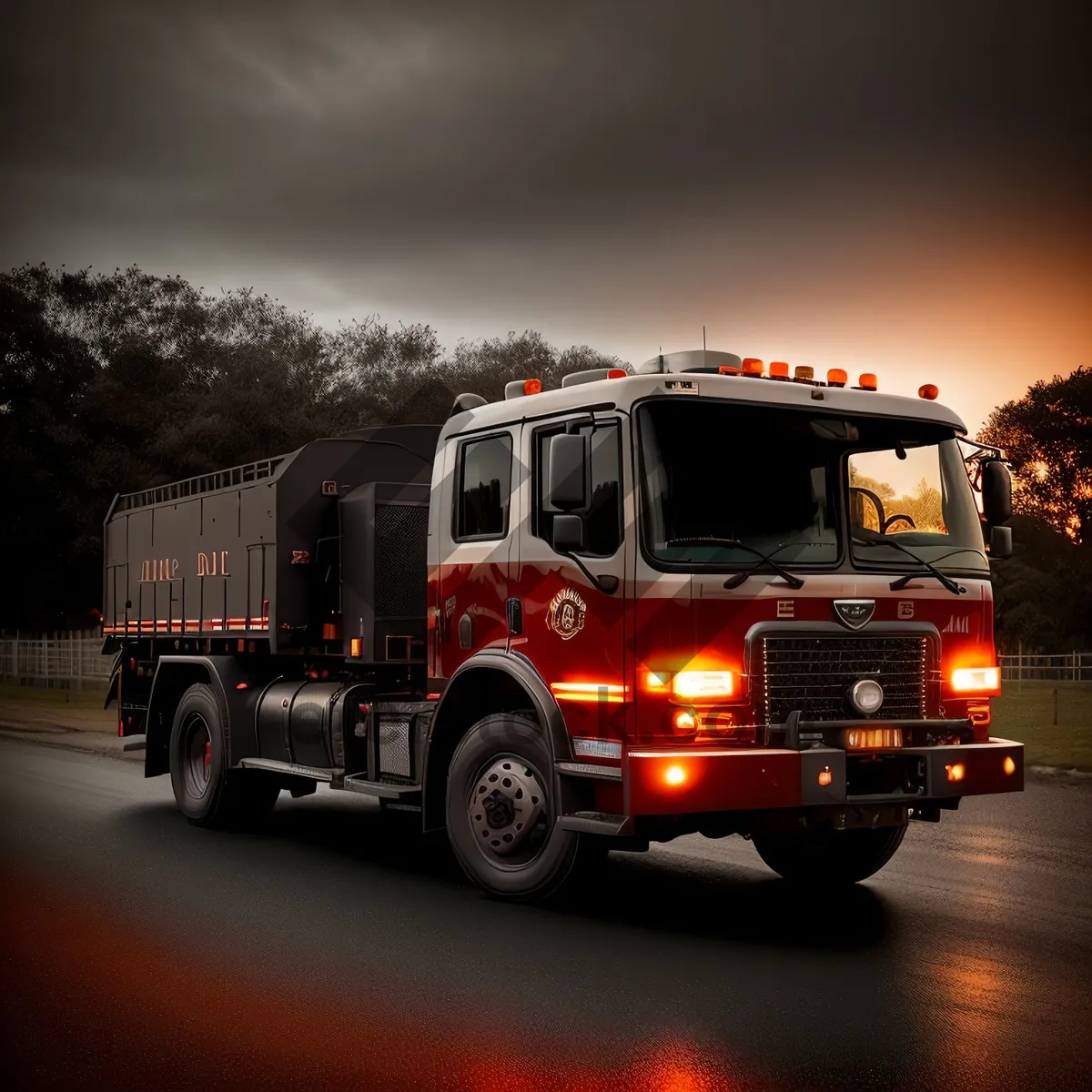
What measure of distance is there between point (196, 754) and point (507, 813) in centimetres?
499

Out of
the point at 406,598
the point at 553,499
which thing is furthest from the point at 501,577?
the point at 406,598

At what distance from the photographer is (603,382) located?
7496 mm

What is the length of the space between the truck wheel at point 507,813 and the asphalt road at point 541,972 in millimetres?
233

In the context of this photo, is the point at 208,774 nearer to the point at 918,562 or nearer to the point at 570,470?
the point at 570,470

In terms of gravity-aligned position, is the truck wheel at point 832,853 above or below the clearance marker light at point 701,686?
below

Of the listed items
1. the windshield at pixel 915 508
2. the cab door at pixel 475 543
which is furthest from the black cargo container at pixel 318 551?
the windshield at pixel 915 508

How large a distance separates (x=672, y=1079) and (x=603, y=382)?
3811mm

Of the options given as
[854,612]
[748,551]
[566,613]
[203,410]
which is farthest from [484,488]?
[203,410]

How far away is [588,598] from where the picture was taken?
24.1ft

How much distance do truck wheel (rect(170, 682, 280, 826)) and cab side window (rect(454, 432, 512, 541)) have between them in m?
3.70

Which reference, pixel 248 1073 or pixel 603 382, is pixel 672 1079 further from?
pixel 603 382

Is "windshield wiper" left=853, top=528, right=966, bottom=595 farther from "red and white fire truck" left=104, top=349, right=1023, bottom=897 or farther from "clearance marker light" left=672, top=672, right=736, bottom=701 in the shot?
"clearance marker light" left=672, top=672, right=736, bottom=701

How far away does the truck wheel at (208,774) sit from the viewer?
11.2 m

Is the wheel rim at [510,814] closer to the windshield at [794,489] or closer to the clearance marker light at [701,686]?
the clearance marker light at [701,686]
